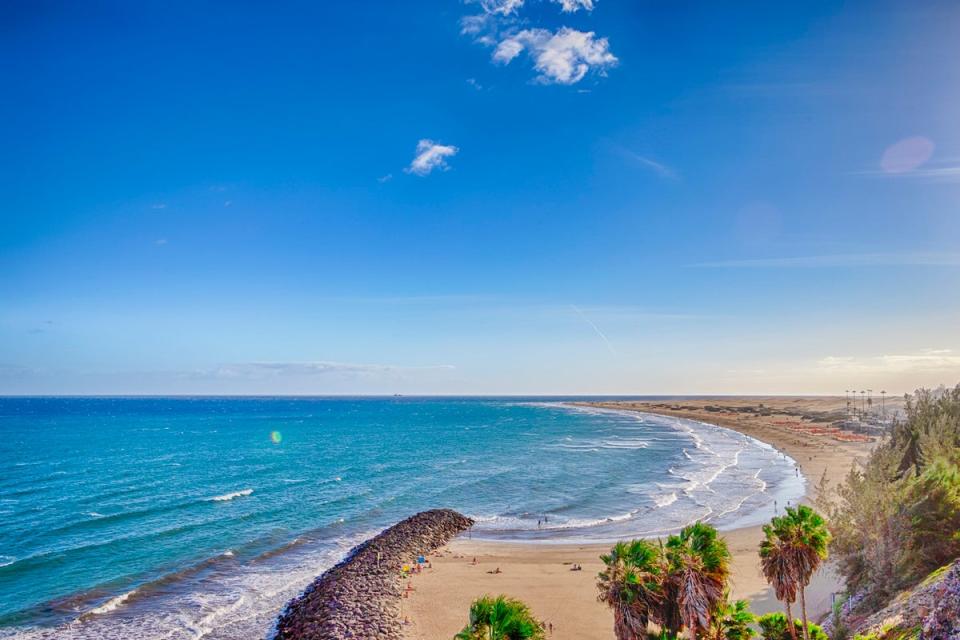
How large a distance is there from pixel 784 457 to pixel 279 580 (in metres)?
86.7

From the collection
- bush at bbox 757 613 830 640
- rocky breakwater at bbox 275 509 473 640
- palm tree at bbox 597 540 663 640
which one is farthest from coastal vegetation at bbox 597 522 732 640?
rocky breakwater at bbox 275 509 473 640

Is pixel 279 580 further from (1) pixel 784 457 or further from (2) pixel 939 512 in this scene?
(1) pixel 784 457

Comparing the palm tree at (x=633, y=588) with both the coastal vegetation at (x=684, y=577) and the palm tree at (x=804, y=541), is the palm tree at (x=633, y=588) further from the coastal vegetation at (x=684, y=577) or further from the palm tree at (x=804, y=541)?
the palm tree at (x=804, y=541)

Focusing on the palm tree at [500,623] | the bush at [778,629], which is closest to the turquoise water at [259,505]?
the palm tree at [500,623]

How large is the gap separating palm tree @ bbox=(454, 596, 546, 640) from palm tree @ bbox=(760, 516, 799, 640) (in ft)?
34.5

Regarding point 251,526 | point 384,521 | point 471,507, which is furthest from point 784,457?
point 251,526

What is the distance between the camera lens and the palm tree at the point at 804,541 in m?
19.7

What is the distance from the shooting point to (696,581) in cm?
1786

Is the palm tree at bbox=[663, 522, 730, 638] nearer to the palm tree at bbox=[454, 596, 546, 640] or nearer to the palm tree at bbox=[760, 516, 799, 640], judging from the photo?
the palm tree at bbox=[760, 516, 799, 640]

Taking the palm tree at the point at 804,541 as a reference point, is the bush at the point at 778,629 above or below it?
below

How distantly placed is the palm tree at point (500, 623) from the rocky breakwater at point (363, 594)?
59.2 feet

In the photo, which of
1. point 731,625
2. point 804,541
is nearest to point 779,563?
point 804,541

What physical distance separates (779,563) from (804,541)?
1331 millimetres

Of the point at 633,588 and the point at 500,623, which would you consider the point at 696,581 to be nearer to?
the point at 633,588
